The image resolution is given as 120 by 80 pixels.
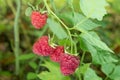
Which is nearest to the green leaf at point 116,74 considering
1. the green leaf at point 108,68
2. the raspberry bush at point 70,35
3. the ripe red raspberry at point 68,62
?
the green leaf at point 108,68

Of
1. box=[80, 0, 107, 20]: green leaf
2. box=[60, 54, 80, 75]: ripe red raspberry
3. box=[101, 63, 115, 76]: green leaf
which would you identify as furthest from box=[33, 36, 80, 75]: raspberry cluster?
box=[101, 63, 115, 76]: green leaf

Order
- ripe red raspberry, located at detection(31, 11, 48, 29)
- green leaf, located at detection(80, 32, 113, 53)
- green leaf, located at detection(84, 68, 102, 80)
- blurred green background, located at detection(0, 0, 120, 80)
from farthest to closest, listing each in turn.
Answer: blurred green background, located at detection(0, 0, 120, 80), green leaf, located at detection(84, 68, 102, 80), ripe red raspberry, located at detection(31, 11, 48, 29), green leaf, located at detection(80, 32, 113, 53)

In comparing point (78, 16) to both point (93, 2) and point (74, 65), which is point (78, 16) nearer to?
point (93, 2)

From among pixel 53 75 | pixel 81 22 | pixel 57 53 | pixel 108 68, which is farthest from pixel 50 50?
pixel 108 68

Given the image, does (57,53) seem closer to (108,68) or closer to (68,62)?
(68,62)

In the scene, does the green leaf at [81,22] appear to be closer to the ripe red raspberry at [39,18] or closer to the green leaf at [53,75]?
the ripe red raspberry at [39,18]

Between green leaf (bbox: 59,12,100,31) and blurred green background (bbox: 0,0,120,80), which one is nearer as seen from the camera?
green leaf (bbox: 59,12,100,31)

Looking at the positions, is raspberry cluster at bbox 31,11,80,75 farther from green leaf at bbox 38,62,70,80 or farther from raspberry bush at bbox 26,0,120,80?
green leaf at bbox 38,62,70,80
